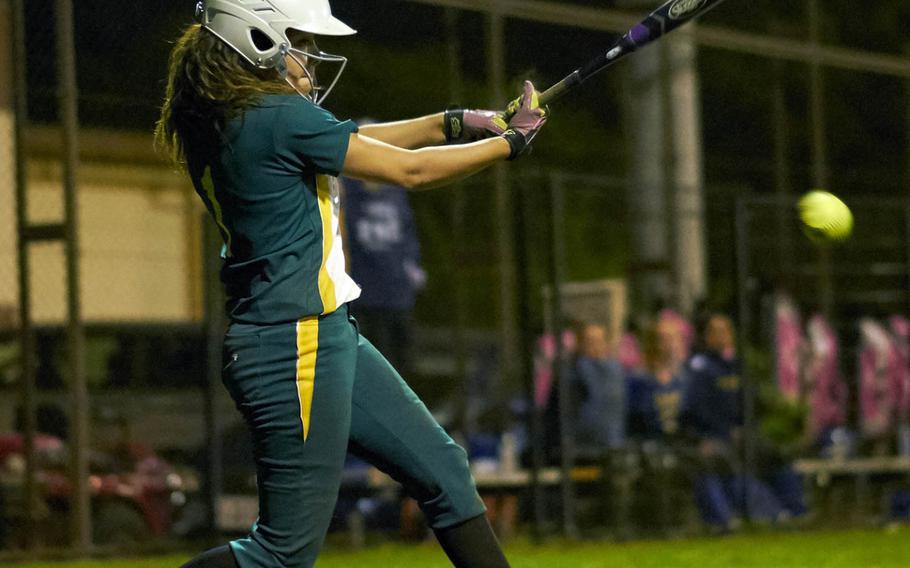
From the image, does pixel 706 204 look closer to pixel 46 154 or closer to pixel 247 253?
pixel 46 154

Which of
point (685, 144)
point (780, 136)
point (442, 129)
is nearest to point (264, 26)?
point (442, 129)

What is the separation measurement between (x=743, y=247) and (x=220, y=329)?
4808 mm

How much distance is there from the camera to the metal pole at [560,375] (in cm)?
1242

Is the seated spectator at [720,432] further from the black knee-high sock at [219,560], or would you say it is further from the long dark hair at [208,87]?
the long dark hair at [208,87]

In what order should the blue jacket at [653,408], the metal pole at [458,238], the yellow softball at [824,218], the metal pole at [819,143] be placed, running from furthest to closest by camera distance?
the metal pole at [819,143] → the metal pole at [458,238] → the blue jacket at [653,408] → the yellow softball at [824,218]

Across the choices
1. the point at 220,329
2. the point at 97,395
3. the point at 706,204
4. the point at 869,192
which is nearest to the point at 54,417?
the point at 97,395

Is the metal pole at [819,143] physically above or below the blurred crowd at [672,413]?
above

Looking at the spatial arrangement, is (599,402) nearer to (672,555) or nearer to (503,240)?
(672,555)

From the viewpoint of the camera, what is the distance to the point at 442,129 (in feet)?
18.6

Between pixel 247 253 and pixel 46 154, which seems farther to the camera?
pixel 46 154

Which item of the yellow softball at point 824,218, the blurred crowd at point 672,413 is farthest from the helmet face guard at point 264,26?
the blurred crowd at point 672,413

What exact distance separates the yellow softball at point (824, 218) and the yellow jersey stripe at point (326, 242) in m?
3.71

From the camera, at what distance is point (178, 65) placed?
4.95 meters

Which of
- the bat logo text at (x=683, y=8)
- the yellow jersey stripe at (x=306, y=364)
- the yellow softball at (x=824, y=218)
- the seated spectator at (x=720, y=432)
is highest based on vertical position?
the bat logo text at (x=683, y=8)
